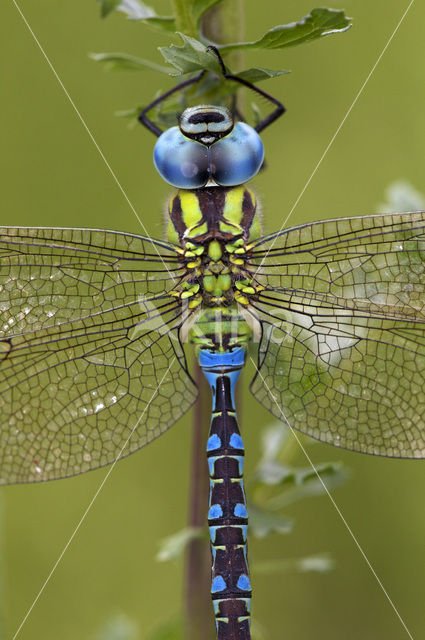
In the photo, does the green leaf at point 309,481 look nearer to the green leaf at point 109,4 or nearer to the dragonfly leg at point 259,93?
the dragonfly leg at point 259,93

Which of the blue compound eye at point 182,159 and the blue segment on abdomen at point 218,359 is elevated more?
the blue compound eye at point 182,159

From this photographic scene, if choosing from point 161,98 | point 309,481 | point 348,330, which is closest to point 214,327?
point 348,330

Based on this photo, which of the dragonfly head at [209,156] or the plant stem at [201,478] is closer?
the plant stem at [201,478]

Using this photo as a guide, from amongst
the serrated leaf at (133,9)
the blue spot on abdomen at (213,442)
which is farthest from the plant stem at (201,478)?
the serrated leaf at (133,9)

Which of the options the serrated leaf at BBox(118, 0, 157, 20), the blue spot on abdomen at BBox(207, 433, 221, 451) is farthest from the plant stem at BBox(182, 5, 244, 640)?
the serrated leaf at BBox(118, 0, 157, 20)

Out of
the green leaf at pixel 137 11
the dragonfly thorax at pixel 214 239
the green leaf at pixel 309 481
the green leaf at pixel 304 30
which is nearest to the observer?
the green leaf at pixel 304 30

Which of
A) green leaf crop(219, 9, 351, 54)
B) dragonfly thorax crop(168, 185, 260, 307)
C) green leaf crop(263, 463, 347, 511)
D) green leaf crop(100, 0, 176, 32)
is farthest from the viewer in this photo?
dragonfly thorax crop(168, 185, 260, 307)

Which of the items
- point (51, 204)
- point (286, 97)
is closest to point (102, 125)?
point (51, 204)

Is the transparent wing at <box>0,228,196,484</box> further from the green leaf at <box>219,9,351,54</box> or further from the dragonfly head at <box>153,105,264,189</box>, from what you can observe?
the green leaf at <box>219,9,351,54</box>
